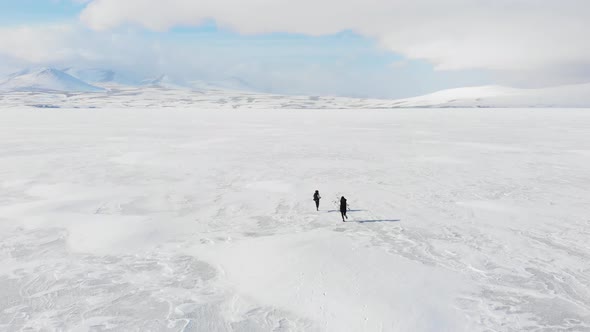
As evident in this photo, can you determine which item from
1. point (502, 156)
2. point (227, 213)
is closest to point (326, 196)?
point (227, 213)

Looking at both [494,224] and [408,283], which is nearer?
[408,283]

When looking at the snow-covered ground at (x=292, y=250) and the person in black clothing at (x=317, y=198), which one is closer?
the snow-covered ground at (x=292, y=250)

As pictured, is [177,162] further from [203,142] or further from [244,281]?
[244,281]

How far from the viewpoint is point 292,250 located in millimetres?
10141

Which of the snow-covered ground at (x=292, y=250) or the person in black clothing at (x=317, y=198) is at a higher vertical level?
the person in black clothing at (x=317, y=198)

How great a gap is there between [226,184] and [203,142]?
724 inches

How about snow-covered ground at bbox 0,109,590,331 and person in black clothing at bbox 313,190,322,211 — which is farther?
person in black clothing at bbox 313,190,322,211

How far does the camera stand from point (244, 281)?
861 cm

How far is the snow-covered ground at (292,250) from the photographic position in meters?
7.33

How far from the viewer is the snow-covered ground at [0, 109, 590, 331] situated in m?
7.33

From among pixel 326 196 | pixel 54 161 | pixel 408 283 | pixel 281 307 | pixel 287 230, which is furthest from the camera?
pixel 54 161

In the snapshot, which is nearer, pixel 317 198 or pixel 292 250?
pixel 292 250

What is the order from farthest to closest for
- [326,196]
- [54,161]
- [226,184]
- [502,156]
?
[502,156] → [54,161] → [226,184] → [326,196]

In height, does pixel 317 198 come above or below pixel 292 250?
above
